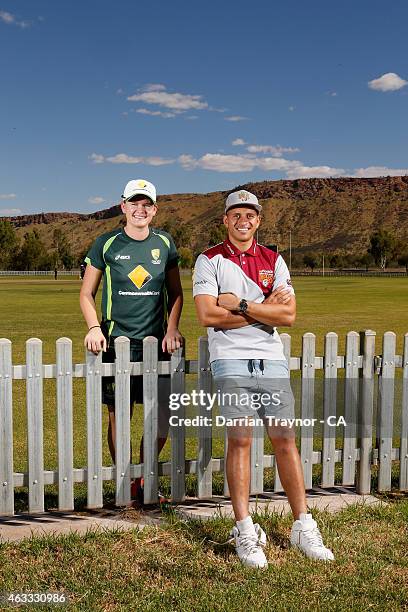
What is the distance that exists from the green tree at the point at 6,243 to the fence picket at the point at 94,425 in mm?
143866

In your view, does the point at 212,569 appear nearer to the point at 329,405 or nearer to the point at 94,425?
the point at 94,425

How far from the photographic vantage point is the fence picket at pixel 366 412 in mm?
5523

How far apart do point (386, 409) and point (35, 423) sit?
9.85 feet

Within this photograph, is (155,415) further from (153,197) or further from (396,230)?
(396,230)

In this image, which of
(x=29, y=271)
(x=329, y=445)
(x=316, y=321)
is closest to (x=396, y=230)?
(x=29, y=271)

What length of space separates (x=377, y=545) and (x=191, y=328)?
1631 centimetres

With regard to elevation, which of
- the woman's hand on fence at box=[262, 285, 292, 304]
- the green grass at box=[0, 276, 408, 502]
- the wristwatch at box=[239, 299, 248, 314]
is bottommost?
the green grass at box=[0, 276, 408, 502]

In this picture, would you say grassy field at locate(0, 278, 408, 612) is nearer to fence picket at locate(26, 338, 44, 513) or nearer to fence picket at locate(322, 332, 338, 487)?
fence picket at locate(26, 338, 44, 513)

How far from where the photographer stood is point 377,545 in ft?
14.7

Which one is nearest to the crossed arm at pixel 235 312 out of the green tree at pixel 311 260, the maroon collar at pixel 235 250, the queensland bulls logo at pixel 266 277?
the queensland bulls logo at pixel 266 277

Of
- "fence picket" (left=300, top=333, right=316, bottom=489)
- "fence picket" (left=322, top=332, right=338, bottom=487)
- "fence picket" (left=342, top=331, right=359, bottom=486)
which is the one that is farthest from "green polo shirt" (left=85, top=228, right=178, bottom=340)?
"fence picket" (left=342, top=331, right=359, bottom=486)

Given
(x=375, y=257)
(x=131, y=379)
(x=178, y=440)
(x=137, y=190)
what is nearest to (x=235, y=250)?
(x=137, y=190)

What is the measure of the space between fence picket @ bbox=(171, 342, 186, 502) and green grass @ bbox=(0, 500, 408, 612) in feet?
1.58

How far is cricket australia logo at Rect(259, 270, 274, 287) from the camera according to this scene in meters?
4.60
